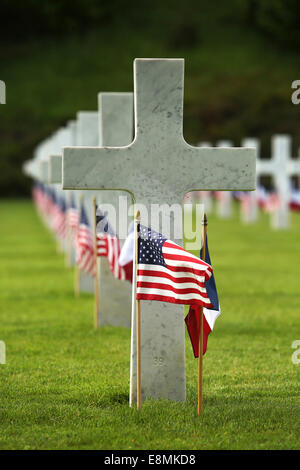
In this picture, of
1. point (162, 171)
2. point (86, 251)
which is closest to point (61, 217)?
point (86, 251)

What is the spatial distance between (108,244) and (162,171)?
3.71 metres

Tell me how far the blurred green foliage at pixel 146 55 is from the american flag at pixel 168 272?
54.3 meters

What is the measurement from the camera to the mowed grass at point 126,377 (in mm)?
6957

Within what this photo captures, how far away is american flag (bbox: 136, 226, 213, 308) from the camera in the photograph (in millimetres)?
7223

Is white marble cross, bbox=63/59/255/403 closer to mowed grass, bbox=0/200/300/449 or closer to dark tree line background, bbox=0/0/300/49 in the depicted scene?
mowed grass, bbox=0/200/300/449

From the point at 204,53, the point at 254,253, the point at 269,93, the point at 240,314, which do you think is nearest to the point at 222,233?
the point at 254,253

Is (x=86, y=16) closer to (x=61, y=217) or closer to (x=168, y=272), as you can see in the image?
(x=61, y=217)

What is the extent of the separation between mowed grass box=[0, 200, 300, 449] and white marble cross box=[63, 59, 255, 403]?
Result: 35 cm

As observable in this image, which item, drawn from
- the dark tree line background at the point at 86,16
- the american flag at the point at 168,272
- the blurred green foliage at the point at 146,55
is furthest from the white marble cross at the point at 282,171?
the dark tree line background at the point at 86,16

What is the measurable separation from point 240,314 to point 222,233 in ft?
50.3

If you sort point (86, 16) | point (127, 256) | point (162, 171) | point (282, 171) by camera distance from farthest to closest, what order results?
point (86, 16) → point (282, 171) → point (127, 256) → point (162, 171)

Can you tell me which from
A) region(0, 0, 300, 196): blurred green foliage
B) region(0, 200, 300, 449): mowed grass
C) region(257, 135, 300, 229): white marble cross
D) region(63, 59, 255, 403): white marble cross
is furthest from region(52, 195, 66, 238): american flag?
region(0, 0, 300, 196): blurred green foliage

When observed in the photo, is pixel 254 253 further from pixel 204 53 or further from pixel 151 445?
pixel 204 53

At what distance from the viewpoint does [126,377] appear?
8977mm
